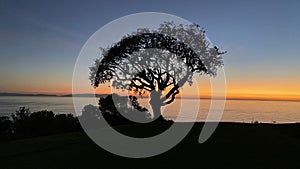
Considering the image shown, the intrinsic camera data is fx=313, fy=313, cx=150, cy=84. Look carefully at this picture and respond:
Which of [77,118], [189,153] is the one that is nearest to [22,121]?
[77,118]

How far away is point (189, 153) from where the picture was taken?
59.6 ft

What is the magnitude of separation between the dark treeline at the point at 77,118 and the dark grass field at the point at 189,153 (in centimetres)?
1785

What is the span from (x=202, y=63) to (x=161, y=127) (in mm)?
10853

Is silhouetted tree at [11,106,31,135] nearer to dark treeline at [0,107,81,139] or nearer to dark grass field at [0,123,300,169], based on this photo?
dark treeline at [0,107,81,139]

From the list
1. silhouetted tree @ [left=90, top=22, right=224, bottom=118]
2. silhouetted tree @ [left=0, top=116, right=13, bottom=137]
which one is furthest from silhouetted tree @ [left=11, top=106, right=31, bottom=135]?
silhouetted tree @ [left=90, top=22, right=224, bottom=118]

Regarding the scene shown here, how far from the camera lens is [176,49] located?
3497 cm

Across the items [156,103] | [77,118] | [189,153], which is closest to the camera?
[189,153]

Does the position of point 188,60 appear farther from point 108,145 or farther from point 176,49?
point 108,145

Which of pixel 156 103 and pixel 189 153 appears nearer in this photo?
pixel 189 153

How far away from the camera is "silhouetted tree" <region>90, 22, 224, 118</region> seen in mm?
35000

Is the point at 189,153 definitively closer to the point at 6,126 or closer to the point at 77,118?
the point at 77,118

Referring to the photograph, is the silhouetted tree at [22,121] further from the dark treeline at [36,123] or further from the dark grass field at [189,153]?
the dark grass field at [189,153]

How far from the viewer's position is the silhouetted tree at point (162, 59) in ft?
115

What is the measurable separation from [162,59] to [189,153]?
18.2 meters
